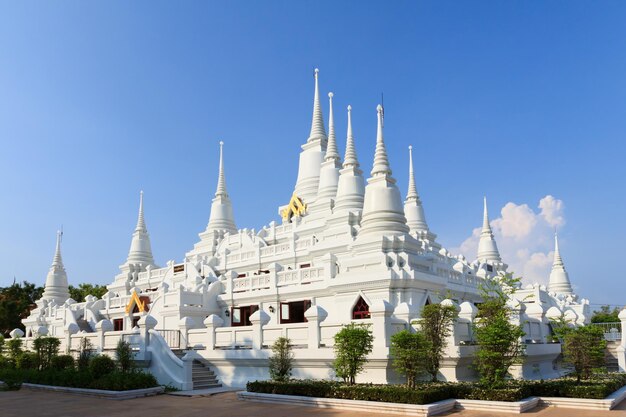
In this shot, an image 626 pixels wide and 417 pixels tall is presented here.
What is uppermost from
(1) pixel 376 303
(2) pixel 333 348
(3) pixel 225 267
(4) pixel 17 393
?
(3) pixel 225 267

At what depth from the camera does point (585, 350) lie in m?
21.1

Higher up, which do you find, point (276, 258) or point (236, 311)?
point (276, 258)

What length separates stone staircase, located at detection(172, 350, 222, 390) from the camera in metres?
25.0

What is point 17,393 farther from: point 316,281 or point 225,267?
point 225,267

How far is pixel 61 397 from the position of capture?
23703mm

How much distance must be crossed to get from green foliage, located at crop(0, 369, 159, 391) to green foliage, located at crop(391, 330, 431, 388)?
10899 mm

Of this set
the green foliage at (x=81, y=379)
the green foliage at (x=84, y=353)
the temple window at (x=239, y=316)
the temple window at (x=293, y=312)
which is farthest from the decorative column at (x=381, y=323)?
the temple window at (x=239, y=316)

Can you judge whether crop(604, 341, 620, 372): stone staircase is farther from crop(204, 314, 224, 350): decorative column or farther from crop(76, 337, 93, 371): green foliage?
crop(76, 337, 93, 371): green foliage

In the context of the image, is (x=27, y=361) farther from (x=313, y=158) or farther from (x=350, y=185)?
(x=313, y=158)

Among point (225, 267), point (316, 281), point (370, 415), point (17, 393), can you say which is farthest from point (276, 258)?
point (370, 415)

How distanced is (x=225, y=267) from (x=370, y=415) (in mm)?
26777

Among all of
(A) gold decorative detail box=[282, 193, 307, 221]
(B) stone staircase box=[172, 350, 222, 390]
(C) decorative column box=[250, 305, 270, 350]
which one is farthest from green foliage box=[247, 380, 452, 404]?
(A) gold decorative detail box=[282, 193, 307, 221]

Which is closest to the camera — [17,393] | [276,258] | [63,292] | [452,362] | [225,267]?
[452,362]

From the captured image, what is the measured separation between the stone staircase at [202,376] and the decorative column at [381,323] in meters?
8.25
